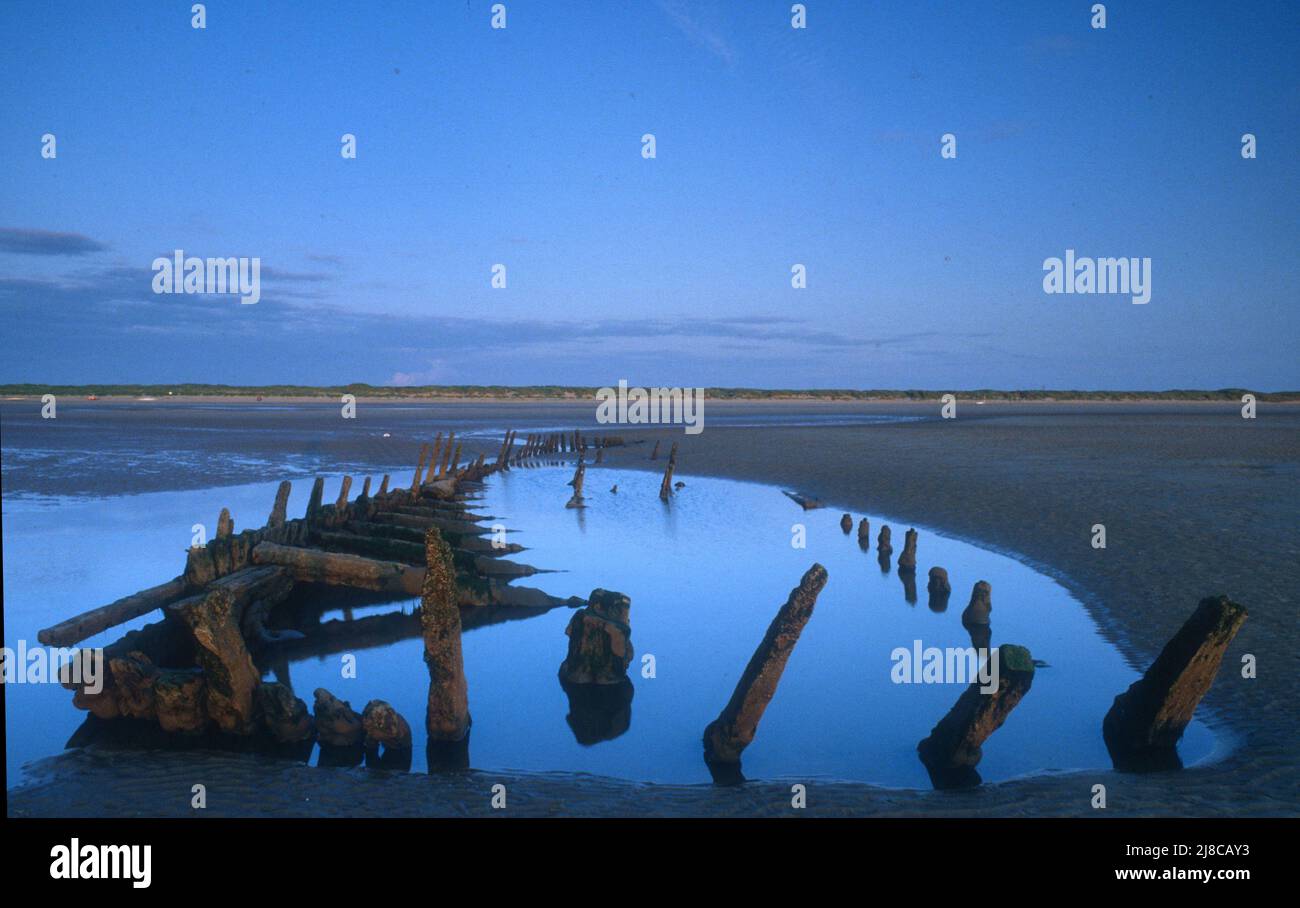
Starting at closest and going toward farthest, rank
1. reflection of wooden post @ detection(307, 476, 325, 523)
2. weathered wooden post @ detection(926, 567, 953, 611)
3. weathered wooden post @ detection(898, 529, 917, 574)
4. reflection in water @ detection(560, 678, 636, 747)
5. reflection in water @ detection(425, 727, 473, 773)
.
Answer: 1. reflection in water @ detection(425, 727, 473, 773)
2. reflection in water @ detection(560, 678, 636, 747)
3. weathered wooden post @ detection(926, 567, 953, 611)
4. reflection of wooden post @ detection(307, 476, 325, 523)
5. weathered wooden post @ detection(898, 529, 917, 574)

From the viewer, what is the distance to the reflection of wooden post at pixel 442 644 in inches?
287

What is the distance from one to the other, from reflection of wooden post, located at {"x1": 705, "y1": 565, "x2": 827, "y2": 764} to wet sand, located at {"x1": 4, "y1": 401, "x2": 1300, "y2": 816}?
0.63 meters

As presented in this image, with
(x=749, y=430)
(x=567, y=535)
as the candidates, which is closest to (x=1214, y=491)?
(x=567, y=535)

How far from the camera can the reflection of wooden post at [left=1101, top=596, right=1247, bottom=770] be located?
651 cm

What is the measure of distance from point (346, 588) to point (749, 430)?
38118 millimetres

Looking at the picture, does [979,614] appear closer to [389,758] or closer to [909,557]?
[909,557]

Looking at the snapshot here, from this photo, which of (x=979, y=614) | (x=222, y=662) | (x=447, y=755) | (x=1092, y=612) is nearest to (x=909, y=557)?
(x=979, y=614)

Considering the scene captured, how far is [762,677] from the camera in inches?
273

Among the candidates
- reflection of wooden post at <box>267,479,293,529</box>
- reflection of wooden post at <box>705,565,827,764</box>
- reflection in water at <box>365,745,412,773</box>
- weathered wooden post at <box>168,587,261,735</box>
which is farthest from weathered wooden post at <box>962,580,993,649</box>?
reflection of wooden post at <box>267,479,293,529</box>

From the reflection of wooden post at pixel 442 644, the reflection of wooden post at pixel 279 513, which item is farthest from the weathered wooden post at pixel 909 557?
the reflection of wooden post at pixel 279 513

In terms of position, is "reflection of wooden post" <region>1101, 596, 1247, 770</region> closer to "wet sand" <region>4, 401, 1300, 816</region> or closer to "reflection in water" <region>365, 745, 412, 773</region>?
"wet sand" <region>4, 401, 1300, 816</region>

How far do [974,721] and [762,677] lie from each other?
167 cm
